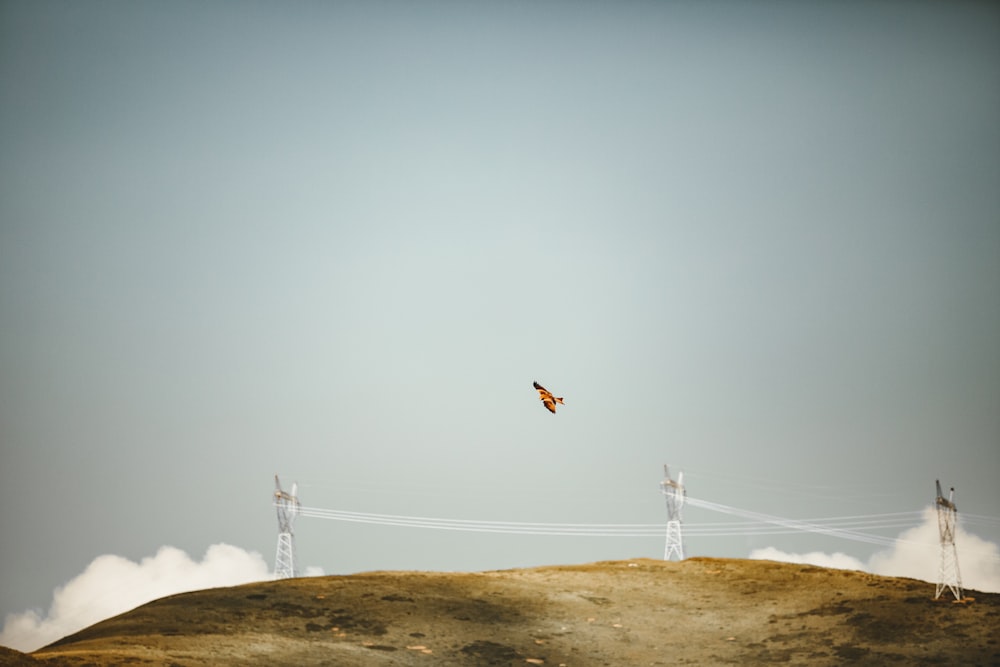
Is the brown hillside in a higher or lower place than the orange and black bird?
lower

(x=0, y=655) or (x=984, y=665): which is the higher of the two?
(x=0, y=655)

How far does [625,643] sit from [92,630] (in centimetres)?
1460

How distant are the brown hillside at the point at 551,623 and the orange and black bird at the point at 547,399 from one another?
244 inches

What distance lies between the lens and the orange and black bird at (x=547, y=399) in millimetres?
30453

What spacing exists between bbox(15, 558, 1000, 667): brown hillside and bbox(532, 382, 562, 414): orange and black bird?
619 centimetres

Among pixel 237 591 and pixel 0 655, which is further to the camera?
pixel 237 591

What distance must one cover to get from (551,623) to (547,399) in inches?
304

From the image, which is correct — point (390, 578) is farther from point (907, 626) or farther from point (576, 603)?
point (907, 626)

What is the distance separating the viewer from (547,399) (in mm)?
30688

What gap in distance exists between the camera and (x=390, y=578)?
98.8 ft

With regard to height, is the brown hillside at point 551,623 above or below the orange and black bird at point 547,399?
below

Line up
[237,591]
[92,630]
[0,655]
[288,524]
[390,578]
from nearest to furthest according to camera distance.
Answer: [0,655], [92,630], [237,591], [390,578], [288,524]

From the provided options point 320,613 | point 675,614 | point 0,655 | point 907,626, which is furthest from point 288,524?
point 907,626

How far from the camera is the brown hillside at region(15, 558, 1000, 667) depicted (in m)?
22.1
